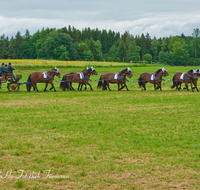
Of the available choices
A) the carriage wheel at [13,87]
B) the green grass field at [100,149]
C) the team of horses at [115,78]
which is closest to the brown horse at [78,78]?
the team of horses at [115,78]

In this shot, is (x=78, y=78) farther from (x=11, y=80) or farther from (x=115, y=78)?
(x=11, y=80)

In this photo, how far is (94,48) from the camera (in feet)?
416

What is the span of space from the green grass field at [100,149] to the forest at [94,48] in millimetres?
93843

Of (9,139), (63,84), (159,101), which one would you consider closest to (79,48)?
(63,84)

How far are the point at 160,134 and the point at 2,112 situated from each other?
8204 mm

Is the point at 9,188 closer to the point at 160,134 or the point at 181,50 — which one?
the point at 160,134

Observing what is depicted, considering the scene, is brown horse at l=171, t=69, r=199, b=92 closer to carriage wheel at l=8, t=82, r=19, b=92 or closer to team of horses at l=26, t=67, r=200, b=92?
team of horses at l=26, t=67, r=200, b=92

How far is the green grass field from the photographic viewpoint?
19.9 ft

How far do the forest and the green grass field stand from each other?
93.8 metres

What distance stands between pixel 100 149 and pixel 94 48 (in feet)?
398

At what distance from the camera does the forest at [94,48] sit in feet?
359

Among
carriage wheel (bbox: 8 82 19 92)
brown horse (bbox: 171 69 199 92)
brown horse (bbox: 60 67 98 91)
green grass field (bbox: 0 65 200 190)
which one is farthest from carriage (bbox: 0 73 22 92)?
brown horse (bbox: 171 69 199 92)

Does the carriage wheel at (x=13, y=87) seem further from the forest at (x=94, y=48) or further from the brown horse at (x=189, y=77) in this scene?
the forest at (x=94, y=48)

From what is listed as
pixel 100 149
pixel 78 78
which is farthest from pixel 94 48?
pixel 100 149
